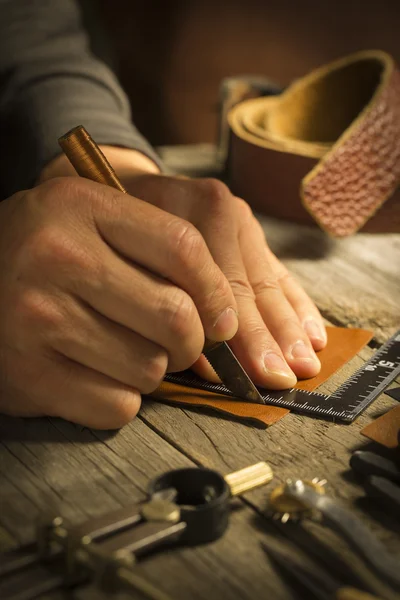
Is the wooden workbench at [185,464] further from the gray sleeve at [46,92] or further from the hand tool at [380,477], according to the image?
the gray sleeve at [46,92]

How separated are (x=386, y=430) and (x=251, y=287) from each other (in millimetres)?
414

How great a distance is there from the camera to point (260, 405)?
1.12 m

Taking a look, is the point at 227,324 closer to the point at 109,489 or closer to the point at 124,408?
the point at 124,408

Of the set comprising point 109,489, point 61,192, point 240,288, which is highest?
point 61,192

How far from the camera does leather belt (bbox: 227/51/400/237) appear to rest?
1717 mm

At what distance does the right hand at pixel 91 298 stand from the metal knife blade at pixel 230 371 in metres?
0.09

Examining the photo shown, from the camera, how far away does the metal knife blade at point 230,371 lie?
1.13 meters

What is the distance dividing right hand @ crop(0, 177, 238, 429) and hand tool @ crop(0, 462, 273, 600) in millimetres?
226


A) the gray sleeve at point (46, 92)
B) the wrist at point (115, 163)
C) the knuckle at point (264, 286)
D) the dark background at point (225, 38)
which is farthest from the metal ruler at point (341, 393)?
the dark background at point (225, 38)

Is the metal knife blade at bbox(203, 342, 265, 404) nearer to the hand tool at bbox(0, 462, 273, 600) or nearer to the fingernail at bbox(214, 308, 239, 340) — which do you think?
the fingernail at bbox(214, 308, 239, 340)

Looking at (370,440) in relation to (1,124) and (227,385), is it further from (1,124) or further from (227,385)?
(1,124)

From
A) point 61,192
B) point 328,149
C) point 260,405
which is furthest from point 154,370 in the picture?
point 328,149

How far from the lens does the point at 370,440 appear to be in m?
1.03

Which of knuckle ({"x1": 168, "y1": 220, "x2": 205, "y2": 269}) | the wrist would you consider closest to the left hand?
the wrist
